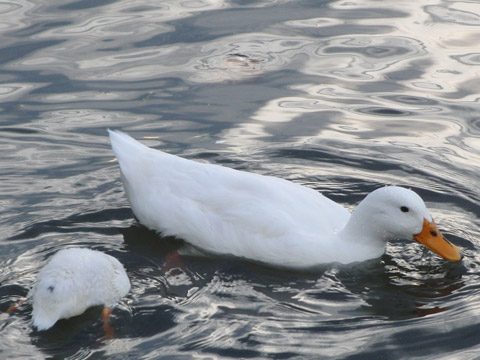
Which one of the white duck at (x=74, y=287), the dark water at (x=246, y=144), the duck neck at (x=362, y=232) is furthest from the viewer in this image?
the duck neck at (x=362, y=232)

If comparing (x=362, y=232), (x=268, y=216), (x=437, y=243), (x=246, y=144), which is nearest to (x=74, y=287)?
(x=268, y=216)

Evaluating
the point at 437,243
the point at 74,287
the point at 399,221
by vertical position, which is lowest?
the point at 437,243

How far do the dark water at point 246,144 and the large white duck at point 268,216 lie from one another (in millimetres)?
155

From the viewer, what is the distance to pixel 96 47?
35.1 ft

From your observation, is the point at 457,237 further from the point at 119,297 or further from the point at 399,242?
the point at 119,297

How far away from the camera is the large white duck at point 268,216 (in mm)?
6645

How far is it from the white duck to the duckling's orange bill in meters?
2.32

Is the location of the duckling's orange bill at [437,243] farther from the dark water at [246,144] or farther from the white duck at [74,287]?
the white duck at [74,287]

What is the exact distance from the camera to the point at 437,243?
6660 mm

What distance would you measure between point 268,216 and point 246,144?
2.13 meters

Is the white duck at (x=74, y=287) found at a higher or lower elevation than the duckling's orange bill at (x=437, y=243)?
higher

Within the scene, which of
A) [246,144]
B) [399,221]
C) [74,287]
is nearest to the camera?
[74,287]

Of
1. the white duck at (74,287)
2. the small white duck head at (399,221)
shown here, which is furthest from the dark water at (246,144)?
the small white duck head at (399,221)

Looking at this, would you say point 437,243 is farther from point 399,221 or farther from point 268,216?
point 268,216
